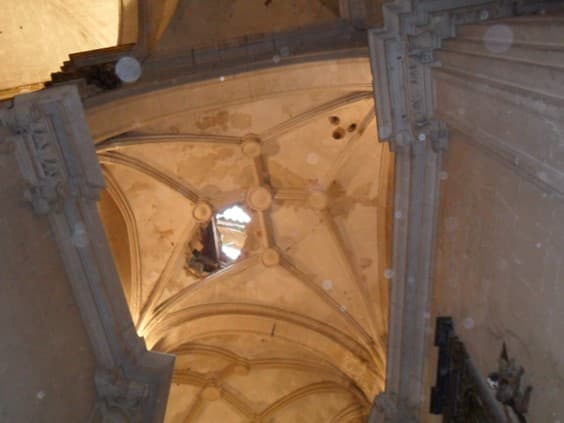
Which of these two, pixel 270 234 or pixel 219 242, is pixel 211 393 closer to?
pixel 219 242

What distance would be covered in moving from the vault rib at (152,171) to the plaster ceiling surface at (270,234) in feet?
0.07

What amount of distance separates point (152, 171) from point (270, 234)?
2560mm

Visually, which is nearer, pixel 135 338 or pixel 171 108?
pixel 135 338

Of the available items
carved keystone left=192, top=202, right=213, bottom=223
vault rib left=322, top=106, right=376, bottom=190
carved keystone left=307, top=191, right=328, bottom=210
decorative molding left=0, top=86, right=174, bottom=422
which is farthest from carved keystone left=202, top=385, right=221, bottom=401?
decorative molding left=0, top=86, right=174, bottom=422

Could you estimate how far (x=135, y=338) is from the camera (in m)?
6.16

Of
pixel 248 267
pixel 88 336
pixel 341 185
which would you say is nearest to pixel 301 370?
pixel 248 267

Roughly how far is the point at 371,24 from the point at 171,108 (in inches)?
101

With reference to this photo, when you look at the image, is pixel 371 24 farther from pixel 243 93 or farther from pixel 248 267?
pixel 248 267

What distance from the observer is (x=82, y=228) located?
5.66 meters

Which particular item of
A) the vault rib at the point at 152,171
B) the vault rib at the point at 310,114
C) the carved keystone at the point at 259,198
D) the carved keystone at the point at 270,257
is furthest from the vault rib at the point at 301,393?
the vault rib at the point at 310,114

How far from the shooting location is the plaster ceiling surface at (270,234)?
418 inches

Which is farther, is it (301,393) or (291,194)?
(301,393)

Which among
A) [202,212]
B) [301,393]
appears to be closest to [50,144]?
[202,212]

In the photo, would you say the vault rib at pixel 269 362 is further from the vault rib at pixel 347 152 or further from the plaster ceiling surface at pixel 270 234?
the vault rib at pixel 347 152
